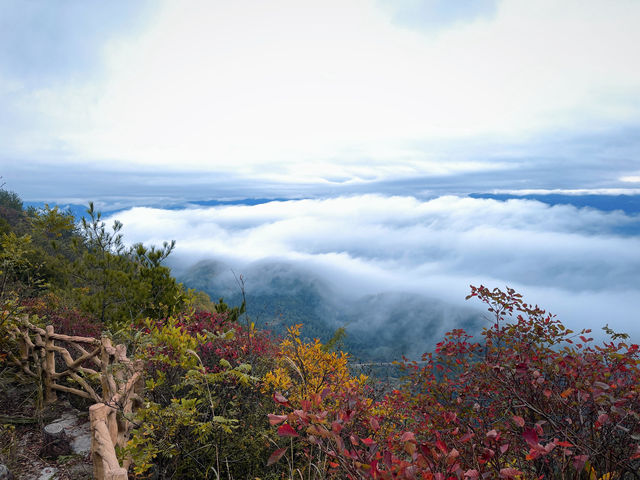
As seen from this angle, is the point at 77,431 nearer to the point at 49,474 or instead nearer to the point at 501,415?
the point at 49,474

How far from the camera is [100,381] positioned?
4094 mm

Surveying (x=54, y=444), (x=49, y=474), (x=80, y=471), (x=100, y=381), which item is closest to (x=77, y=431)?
(x=54, y=444)

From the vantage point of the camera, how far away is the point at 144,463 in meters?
3.01

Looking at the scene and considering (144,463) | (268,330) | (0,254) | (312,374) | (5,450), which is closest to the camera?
(144,463)

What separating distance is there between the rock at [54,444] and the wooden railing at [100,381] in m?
0.55

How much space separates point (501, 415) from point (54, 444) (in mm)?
5359

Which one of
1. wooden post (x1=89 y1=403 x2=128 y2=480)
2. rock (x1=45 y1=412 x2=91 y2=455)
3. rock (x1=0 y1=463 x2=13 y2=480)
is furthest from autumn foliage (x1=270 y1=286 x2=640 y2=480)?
rock (x1=0 y1=463 x2=13 y2=480)

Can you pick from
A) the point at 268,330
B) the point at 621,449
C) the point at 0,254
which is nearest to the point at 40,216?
the point at 0,254

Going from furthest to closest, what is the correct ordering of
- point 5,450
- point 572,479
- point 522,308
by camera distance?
point 522,308, point 5,450, point 572,479

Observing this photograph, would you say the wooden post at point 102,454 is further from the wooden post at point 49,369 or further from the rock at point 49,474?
the wooden post at point 49,369

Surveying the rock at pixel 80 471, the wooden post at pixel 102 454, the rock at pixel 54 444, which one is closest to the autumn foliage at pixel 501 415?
the wooden post at pixel 102 454

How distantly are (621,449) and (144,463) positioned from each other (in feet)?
12.3

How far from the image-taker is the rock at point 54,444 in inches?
179

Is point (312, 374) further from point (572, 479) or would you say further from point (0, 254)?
point (0, 254)
